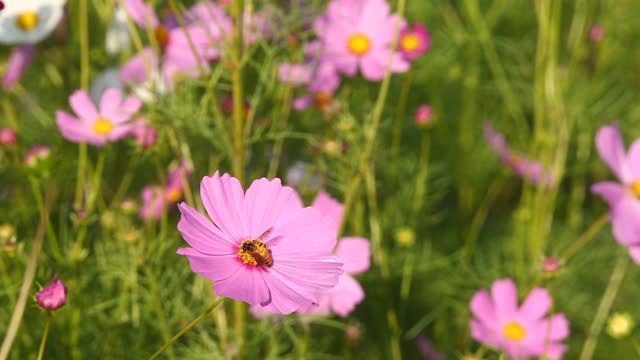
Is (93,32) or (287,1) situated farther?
(93,32)

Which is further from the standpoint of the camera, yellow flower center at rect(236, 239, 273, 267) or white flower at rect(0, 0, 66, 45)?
white flower at rect(0, 0, 66, 45)

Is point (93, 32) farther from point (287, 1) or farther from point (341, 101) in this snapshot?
point (341, 101)

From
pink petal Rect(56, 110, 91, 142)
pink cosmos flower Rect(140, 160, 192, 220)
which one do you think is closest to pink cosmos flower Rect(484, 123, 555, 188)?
pink cosmos flower Rect(140, 160, 192, 220)

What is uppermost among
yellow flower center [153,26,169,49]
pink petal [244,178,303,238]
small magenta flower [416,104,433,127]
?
yellow flower center [153,26,169,49]

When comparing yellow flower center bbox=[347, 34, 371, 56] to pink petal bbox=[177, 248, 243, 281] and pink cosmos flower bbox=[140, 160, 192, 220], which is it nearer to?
pink cosmos flower bbox=[140, 160, 192, 220]

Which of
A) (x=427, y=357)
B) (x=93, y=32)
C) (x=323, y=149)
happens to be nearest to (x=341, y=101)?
(x=323, y=149)

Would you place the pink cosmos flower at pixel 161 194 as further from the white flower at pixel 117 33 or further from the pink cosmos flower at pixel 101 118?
the white flower at pixel 117 33
